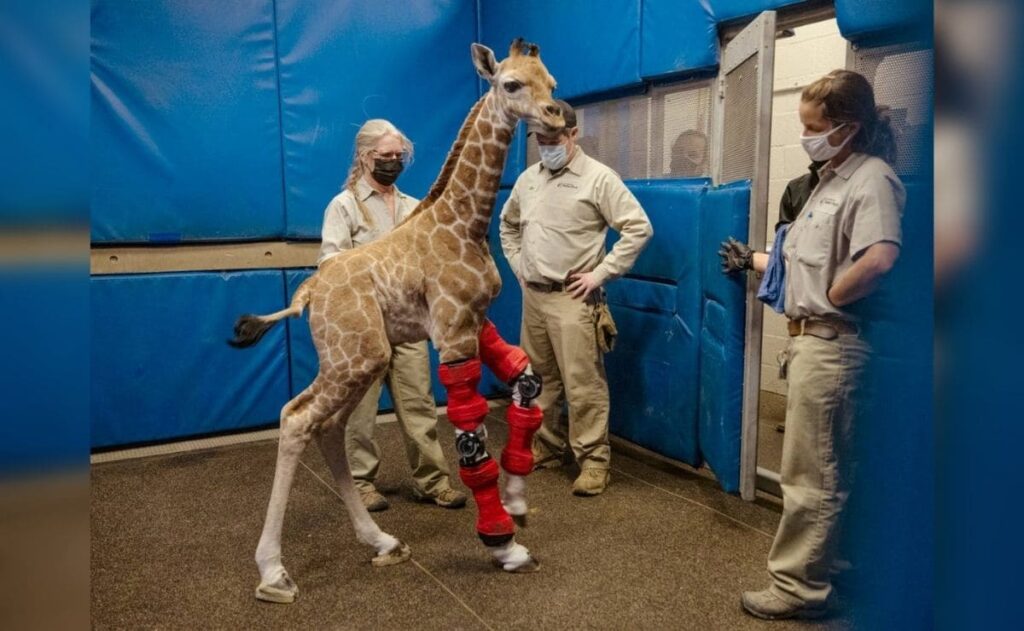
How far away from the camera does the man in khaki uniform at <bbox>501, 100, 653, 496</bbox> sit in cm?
320

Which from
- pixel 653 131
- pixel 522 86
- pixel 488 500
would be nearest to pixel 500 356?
pixel 488 500

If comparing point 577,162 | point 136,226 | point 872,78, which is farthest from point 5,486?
point 136,226

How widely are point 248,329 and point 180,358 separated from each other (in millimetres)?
1835

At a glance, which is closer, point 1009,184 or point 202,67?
point 1009,184

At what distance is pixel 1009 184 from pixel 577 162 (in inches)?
117

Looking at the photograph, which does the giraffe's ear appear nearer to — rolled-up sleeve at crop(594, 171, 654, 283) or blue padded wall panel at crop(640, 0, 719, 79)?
rolled-up sleeve at crop(594, 171, 654, 283)

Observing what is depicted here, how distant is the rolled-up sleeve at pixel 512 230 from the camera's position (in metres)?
3.59

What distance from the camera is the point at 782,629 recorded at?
2.10 metres

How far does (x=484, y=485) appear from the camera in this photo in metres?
2.38

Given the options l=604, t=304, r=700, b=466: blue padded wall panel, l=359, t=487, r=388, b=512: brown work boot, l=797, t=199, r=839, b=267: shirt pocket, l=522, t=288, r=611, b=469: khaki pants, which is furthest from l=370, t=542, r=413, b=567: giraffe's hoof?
l=797, t=199, r=839, b=267: shirt pocket

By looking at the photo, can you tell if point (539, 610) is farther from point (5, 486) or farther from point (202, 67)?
point (202, 67)

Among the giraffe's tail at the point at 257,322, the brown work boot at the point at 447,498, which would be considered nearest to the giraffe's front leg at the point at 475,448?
the giraffe's tail at the point at 257,322

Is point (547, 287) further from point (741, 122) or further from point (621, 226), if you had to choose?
point (741, 122)

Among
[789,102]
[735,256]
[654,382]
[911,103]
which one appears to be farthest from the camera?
[789,102]
